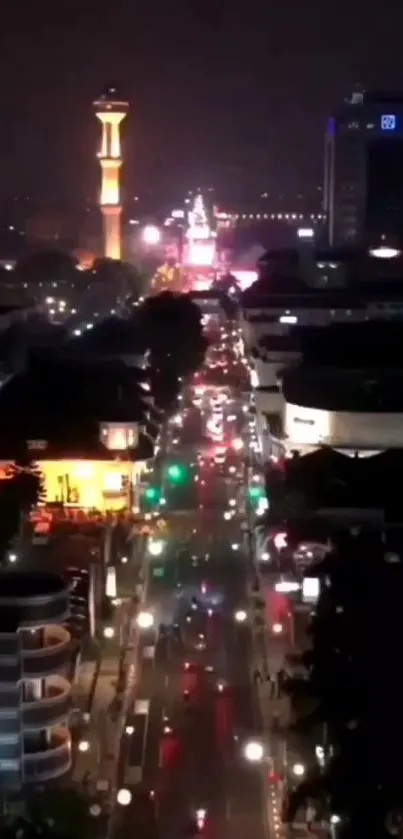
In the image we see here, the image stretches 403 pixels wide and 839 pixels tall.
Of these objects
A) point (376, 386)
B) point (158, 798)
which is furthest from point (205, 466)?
point (158, 798)

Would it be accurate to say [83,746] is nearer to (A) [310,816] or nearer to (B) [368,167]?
(A) [310,816]

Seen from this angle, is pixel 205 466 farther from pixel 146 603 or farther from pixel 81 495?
pixel 146 603

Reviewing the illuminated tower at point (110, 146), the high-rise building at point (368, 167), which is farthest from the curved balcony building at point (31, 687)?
the high-rise building at point (368, 167)

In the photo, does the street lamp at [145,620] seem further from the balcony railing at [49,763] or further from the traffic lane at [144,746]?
the balcony railing at [49,763]

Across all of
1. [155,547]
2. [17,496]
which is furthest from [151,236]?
→ [17,496]

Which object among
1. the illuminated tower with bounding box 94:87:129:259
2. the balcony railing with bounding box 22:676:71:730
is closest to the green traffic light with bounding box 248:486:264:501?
the balcony railing with bounding box 22:676:71:730

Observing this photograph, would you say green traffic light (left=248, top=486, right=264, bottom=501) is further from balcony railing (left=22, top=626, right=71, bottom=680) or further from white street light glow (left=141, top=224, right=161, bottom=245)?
white street light glow (left=141, top=224, right=161, bottom=245)
